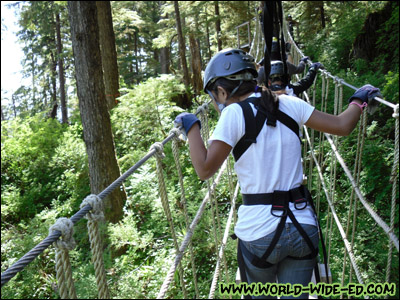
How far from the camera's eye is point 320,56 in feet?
28.3

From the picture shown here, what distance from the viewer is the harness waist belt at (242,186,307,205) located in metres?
1.22

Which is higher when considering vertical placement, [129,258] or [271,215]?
[271,215]

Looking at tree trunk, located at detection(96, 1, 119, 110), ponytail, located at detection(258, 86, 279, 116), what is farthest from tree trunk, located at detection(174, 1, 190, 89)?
ponytail, located at detection(258, 86, 279, 116)

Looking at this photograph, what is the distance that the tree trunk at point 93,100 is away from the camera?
4.64m

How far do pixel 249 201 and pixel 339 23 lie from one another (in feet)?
27.8

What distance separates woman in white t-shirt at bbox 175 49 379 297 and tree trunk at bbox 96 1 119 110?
660 centimetres

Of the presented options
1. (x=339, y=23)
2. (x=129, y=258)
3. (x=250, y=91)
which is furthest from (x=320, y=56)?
(x=250, y=91)

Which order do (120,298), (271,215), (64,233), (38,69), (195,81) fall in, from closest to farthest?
(64,233) → (271,215) → (120,298) → (195,81) → (38,69)

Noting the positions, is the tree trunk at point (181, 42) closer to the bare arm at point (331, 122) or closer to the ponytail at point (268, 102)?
the bare arm at point (331, 122)

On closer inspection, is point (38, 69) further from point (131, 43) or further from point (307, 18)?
point (307, 18)

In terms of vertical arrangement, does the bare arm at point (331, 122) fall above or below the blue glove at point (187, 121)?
below

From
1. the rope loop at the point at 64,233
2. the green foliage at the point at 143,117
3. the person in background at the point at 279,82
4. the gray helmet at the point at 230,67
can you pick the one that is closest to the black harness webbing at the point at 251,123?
the gray helmet at the point at 230,67

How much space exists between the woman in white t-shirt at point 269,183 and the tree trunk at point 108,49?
6.60 meters

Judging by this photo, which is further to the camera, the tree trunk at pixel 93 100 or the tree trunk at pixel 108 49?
the tree trunk at pixel 108 49
